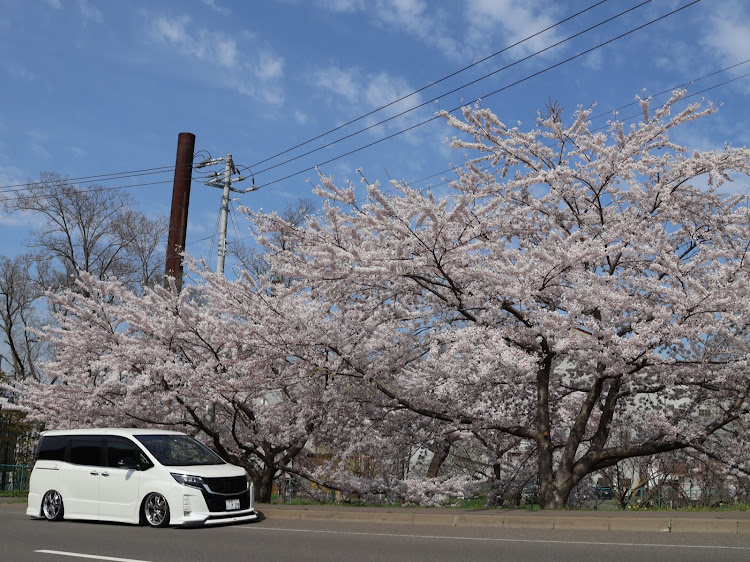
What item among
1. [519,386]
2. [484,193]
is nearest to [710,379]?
[519,386]

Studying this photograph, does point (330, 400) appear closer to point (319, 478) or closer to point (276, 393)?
point (319, 478)

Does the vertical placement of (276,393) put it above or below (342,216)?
below

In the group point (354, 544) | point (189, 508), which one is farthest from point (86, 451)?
point (354, 544)

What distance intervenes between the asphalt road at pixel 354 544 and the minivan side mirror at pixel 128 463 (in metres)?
0.97

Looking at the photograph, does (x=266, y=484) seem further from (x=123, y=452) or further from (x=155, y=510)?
(x=155, y=510)

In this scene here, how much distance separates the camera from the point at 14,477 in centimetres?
2839

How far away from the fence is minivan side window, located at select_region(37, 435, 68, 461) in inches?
610

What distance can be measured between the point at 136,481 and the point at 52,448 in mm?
2721

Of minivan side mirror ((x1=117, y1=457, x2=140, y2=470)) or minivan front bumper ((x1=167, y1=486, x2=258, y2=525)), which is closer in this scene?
minivan front bumper ((x1=167, y1=486, x2=258, y2=525))

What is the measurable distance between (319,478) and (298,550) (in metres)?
10.3

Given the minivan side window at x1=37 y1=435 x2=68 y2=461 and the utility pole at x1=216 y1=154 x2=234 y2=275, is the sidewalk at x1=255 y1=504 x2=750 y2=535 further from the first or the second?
the utility pole at x1=216 y1=154 x2=234 y2=275

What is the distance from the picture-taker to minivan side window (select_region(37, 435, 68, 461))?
14086mm

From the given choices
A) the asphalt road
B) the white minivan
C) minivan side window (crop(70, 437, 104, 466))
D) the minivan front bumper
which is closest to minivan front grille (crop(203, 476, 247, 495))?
the white minivan

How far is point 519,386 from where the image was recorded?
17297 mm
